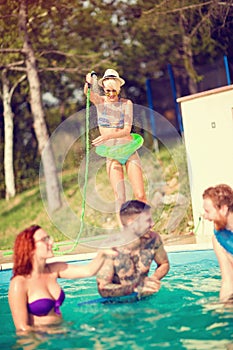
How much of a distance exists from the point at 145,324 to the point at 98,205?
2029mm

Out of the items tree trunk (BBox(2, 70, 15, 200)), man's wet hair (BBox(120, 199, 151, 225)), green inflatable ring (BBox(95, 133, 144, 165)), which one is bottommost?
man's wet hair (BBox(120, 199, 151, 225))

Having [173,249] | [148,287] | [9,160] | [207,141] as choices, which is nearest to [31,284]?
[148,287]

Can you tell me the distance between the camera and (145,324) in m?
4.43

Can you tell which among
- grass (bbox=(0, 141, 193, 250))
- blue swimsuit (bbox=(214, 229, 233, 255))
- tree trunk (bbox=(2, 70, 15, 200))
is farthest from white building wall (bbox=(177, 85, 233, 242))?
tree trunk (bbox=(2, 70, 15, 200))

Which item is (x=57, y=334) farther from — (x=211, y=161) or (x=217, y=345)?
(x=211, y=161)

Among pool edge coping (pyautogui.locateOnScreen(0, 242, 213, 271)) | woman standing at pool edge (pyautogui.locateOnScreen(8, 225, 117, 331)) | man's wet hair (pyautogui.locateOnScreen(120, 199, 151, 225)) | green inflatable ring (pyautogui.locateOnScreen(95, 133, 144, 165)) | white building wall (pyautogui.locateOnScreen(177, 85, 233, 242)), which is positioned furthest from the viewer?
white building wall (pyautogui.locateOnScreen(177, 85, 233, 242))

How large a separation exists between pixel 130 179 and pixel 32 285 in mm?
2229

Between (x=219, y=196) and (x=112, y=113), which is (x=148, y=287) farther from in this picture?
(x=112, y=113)

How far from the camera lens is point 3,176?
698 inches

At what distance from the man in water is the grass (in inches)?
33.6

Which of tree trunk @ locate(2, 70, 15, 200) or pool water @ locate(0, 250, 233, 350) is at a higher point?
→ tree trunk @ locate(2, 70, 15, 200)

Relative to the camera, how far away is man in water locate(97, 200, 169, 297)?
4.75m

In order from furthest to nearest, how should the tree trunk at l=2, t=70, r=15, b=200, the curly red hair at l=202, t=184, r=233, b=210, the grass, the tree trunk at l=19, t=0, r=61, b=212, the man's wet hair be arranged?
the tree trunk at l=2, t=70, r=15, b=200 → the tree trunk at l=19, t=0, r=61, b=212 → the grass → the man's wet hair → the curly red hair at l=202, t=184, r=233, b=210

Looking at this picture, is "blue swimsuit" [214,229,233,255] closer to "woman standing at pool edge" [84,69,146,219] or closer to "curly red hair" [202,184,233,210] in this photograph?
"curly red hair" [202,184,233,210]
